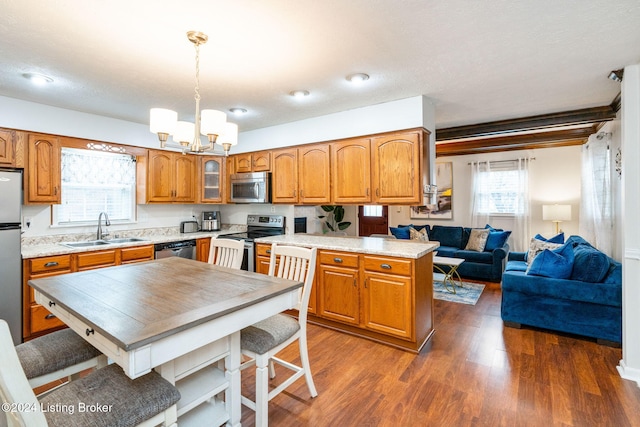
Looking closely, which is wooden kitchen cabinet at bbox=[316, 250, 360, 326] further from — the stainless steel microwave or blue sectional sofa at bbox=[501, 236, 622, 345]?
blue sectional sofa at bbox=[501, 236, 622, 345]

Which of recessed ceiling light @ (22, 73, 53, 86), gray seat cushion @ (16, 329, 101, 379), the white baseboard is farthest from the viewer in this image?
recessed ceiling light @ (22, 73, 53, 86)

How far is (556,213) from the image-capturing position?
5.31 m

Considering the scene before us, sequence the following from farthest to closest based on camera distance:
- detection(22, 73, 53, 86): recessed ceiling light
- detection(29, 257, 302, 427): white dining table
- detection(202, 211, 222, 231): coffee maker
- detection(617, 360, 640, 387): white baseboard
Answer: detection(202, 211, 222, 231): coffee maker < detection(22, 73, 53, 86): recessed ceiling light < detection(617, 360, 640, 387): white baseboard < detection(29, 257, 302, 427): white dining table

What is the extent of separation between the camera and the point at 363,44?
6.99 ft

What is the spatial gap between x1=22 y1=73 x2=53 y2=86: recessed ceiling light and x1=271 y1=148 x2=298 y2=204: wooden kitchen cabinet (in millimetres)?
2405

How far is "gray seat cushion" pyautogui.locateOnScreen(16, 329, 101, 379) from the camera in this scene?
1496 millimetres

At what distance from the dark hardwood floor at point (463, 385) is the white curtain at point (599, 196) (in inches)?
51.8

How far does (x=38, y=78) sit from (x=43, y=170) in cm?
111

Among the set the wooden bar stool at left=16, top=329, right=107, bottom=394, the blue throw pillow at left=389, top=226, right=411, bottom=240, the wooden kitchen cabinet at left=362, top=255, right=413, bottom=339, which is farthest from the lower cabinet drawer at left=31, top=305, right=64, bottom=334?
the blue throw pillow at left=389, top=226, right=411, bottom=240

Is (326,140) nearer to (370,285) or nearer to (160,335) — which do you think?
(370,285)

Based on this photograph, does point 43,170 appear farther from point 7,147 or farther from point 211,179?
point 211,179

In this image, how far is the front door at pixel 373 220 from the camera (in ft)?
26.1

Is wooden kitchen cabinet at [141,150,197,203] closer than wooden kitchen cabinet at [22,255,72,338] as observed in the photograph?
No

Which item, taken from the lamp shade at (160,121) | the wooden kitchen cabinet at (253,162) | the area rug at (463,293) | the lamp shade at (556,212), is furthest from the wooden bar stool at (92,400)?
the lamp shade at (556,212)
